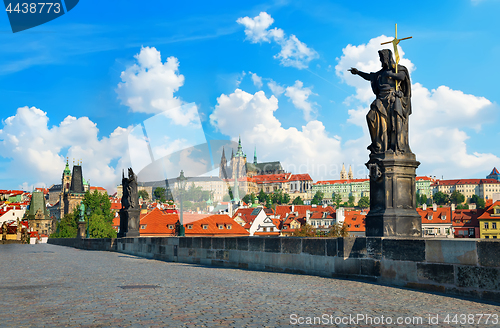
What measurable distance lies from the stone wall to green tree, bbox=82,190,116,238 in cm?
5626

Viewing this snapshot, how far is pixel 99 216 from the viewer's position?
71.3 metres

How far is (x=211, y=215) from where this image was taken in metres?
62.6

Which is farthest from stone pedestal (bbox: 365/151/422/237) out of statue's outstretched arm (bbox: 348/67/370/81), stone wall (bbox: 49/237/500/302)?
statue's outstretched arm (bbox: 348/67/370/81)

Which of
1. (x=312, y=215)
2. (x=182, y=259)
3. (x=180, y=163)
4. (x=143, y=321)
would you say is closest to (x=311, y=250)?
(x=143, y=321)

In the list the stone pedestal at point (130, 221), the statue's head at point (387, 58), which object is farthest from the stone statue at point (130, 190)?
the statue's head at point (387, 58)

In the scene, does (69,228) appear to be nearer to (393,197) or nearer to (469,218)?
(469,218)

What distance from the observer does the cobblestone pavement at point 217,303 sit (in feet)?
17.3

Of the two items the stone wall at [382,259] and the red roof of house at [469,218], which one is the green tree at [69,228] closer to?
the red roof of house at [469,218]

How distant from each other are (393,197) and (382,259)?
1178 millimetres

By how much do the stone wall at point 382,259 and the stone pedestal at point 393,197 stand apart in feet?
1.58

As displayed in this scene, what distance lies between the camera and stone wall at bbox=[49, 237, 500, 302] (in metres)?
6.57

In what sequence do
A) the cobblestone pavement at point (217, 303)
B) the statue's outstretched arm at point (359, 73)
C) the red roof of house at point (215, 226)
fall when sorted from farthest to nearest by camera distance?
the red roof of house at point (215, 226) < the statue's outstretched arm at point (359, 73) < the cobblestone pavement at point (217, 303)

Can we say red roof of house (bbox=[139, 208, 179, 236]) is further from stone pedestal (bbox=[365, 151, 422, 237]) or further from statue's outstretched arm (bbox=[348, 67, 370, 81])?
stone pedestal (bbox=[365, 151, 422, 237])

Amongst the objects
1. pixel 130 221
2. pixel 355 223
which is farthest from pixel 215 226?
pixel 355 223
